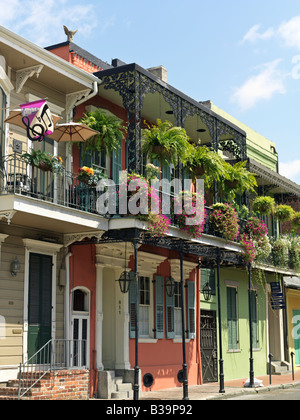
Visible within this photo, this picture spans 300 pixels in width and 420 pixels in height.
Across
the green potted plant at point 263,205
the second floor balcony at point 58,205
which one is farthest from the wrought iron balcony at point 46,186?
the green potted plant at point 263,205

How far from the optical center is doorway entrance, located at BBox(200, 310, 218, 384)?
20.1 metres

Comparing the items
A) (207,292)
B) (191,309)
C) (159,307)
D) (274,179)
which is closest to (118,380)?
(159,307)

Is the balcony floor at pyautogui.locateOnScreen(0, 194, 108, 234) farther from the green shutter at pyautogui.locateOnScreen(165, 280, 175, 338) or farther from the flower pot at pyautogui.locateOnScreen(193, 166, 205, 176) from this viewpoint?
the green shutter at pyautogui.locateOnScreen(165, 280, 175, 338)

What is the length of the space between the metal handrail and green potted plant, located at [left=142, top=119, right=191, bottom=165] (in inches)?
190

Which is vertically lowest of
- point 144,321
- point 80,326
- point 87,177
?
point 80,326

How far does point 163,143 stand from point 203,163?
6.82 feet

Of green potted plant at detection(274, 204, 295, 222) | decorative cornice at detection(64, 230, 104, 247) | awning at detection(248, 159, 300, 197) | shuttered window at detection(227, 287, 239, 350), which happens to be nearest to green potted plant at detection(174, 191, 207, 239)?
decorative cornice at detection(64, 230, 104, 247)

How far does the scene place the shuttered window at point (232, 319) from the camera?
71.0ft

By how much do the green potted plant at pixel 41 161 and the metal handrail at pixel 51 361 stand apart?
3607 millimetres

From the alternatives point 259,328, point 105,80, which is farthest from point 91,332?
point 259,328

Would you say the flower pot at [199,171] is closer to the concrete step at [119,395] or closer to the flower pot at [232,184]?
the flower pot at [232,184]

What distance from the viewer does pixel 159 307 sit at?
17891 millimetres

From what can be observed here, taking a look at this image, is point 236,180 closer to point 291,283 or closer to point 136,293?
point 136,293

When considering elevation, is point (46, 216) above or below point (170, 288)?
above
